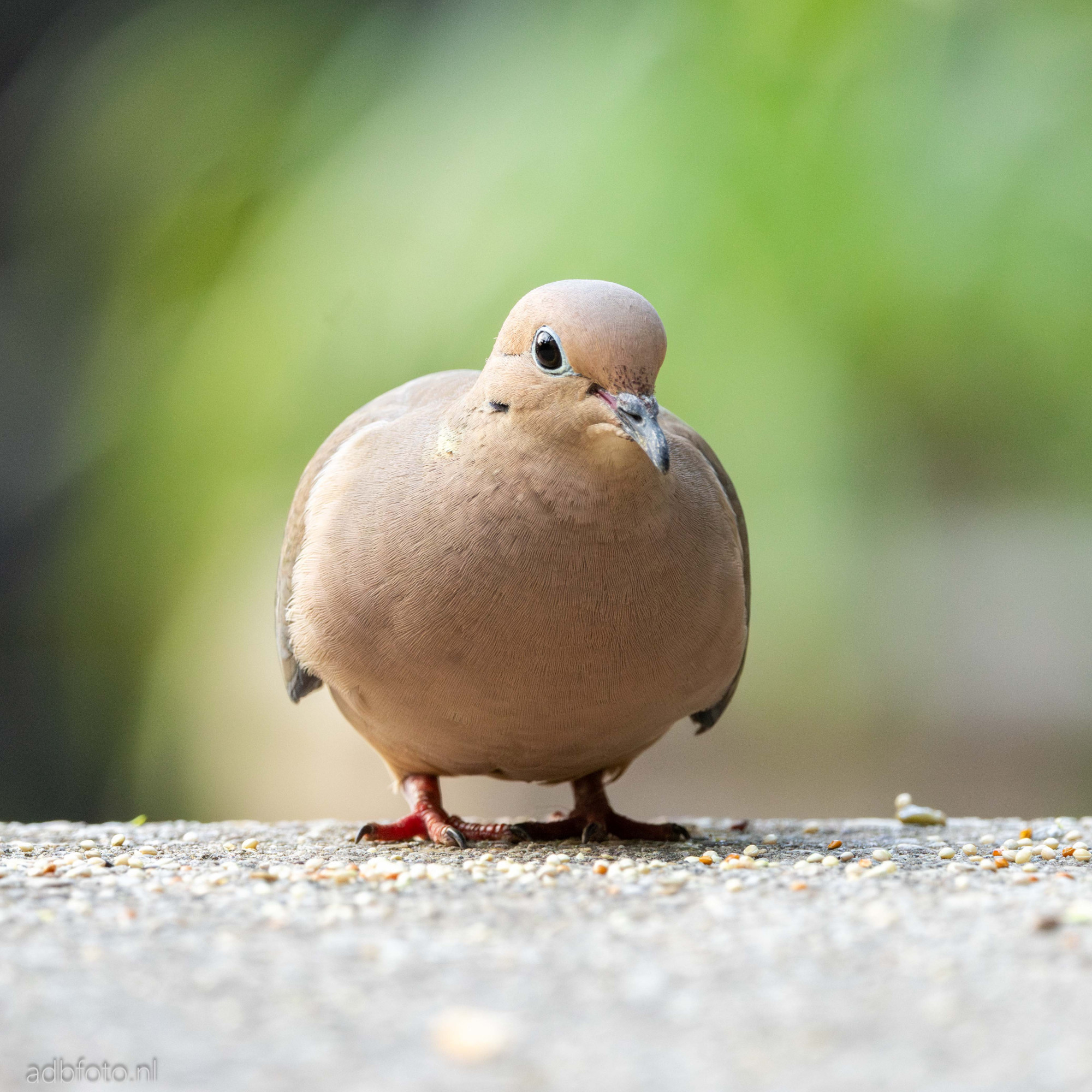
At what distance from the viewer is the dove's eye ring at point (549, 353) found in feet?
10.9

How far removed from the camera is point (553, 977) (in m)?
2.09

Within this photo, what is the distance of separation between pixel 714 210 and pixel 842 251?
0.92 metres

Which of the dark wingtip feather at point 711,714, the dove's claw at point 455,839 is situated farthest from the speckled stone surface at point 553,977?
the dark wingtip feather at point 711,714

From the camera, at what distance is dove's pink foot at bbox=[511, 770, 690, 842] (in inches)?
155

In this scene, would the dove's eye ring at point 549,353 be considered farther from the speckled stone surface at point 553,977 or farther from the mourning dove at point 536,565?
the speckled stone surface at point 553,977

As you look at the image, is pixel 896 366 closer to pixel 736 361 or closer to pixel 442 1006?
pixel 736 361

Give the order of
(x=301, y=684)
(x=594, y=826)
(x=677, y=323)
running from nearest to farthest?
(x=594, y=826)
(x=301, y=684)
(x=677, y=323)

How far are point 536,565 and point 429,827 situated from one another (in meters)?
1.07

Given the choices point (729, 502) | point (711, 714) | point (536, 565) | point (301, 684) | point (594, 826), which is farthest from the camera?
point (711, 714)

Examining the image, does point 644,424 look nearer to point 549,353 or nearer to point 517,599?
point 549,353

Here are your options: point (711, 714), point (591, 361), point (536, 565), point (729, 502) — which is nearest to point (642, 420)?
point (591, 361)

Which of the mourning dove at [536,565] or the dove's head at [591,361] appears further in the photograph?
the mourning dove at [536,565]

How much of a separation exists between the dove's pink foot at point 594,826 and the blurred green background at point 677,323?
4012 millimetres

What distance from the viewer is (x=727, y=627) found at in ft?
12.2
